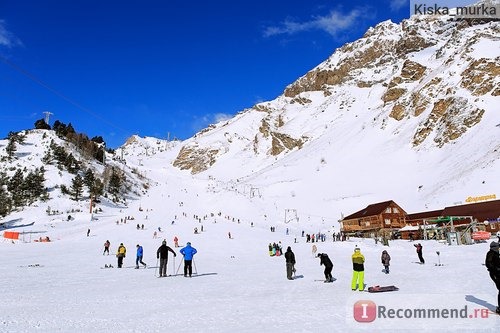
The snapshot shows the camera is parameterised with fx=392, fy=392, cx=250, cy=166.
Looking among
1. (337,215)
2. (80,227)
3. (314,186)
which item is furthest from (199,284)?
(314,186)

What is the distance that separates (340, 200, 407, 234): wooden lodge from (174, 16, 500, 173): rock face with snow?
33248 mm

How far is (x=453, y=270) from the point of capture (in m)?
17.4

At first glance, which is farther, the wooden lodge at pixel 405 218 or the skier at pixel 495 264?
the wooden lodge at pixel 405 218

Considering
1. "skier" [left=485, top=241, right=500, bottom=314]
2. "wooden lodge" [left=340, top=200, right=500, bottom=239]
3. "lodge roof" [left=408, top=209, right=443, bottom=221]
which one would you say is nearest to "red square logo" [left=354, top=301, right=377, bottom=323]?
"skier" [left=485, top=241, right=500, bottom=314]

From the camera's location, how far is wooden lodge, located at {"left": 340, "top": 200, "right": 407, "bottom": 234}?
182 feet

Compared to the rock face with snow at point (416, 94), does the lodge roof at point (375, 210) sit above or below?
below

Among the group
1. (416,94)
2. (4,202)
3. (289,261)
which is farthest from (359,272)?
(416,94)

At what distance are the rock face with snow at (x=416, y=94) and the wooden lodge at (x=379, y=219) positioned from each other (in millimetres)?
33248

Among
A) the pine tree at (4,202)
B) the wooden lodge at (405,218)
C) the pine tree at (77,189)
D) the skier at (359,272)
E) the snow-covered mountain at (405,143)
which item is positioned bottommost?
the skier at (359,272)

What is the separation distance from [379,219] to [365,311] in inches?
1905

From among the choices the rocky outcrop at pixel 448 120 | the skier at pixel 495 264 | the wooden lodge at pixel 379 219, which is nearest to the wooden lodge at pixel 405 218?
the wooden lodge at pixel 379 219

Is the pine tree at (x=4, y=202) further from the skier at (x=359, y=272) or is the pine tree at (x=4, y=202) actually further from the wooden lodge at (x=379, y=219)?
the skier at (x=359, y=272)

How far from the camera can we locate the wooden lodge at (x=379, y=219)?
5561cm

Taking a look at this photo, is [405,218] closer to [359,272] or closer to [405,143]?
[405,143]
